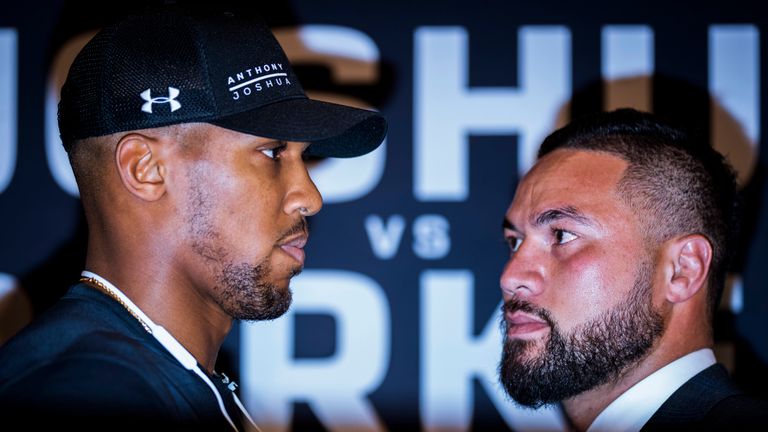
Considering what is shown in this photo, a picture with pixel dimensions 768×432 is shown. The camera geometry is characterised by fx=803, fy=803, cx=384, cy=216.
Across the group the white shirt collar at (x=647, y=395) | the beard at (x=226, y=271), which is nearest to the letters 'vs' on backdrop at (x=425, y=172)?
the white shirt collar at (x=647, y=395)

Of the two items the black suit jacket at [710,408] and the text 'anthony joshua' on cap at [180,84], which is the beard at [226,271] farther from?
the black suit jacket at [710,408]

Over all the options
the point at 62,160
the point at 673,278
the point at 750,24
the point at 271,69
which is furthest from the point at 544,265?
the point at 62,160

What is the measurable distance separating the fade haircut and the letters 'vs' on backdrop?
859 mm

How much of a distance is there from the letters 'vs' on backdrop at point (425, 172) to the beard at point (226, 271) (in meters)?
1.30

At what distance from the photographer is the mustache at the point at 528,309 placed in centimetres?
164

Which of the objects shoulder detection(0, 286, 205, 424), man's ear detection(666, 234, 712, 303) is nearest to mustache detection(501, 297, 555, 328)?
man's ear detection(666, 234, 712, 303)

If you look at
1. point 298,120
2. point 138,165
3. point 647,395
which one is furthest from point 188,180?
point 647,395

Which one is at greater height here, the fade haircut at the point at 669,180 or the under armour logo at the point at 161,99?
the under armour logo at the point at 161,99

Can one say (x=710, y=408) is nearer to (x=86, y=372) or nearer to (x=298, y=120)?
(x=298, y=120)

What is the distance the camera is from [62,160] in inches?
106

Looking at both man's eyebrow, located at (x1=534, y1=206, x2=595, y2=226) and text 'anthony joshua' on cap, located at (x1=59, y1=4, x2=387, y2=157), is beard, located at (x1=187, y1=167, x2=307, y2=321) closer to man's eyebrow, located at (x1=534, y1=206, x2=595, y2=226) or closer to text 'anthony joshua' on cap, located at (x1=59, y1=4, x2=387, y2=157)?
text 'anthony joshua' on cap, located at (x1=59, y1=4, x2=387, y2=157)

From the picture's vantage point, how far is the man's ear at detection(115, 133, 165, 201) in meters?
1.28

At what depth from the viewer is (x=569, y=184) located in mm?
1714

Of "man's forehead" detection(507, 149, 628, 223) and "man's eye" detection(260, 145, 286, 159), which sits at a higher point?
"man's eye" detection(260, 145, 286, 159)
